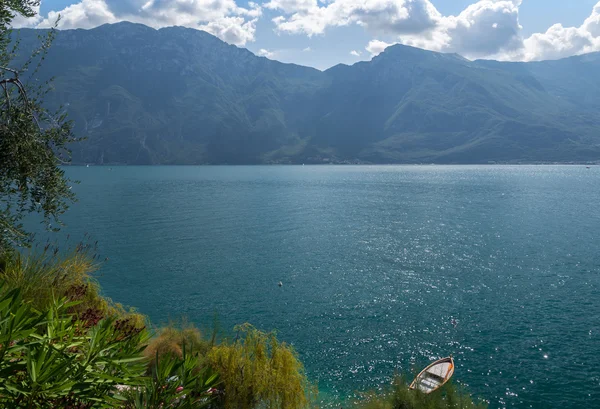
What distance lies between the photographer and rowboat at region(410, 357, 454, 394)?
27348 millimetres

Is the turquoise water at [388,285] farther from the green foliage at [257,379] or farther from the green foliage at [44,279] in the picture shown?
the green foliage at [44,279]

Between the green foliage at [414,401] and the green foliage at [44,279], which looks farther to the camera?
the green foliage at [414,401]

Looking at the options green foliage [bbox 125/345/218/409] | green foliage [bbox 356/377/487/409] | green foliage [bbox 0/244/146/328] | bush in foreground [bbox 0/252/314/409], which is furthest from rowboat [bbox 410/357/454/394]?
bush in foreground [bbox 0/252/314/409]

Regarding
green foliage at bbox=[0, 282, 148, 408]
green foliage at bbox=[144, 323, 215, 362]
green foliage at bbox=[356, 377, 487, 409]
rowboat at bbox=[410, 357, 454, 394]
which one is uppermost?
green foliage at bbox=[0, 282, 148, 408]

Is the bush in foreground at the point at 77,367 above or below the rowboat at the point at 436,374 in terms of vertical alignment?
above

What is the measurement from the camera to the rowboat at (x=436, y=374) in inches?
Result: 1077

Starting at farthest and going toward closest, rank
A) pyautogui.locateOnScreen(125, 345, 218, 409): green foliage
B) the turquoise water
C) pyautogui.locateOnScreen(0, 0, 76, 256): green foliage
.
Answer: the turquoise water < pyautogui.locateOnScreen(0, 0, 76, 256): green foliage < pyautogui.locateOnScreen(125, 345, 218, 409): green foliage

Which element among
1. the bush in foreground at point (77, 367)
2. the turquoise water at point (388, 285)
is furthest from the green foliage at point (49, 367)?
the turquoise water at point (388, 285)

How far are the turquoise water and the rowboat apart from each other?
1601 mm

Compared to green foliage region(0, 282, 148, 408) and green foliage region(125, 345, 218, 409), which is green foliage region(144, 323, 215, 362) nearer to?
green foliage region(125, 345, 218, 409)

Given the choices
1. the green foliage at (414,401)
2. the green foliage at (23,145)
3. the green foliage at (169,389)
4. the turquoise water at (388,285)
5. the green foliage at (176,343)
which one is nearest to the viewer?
the green foliage at (169,389)

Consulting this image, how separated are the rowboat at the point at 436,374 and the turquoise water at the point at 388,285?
5.25 ft

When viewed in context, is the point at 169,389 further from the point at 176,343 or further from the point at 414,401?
the point at 414,401

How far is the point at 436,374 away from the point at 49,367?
98.2ft
